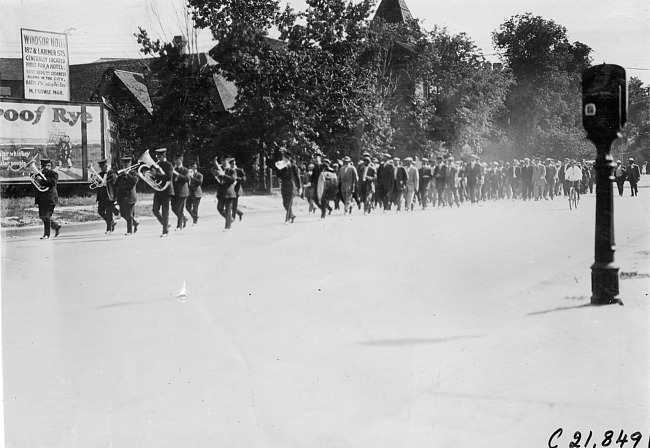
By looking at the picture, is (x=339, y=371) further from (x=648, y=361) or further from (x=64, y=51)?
(x=64, y=51)

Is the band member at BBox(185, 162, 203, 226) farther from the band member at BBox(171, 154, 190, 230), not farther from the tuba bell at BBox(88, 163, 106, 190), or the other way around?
the tuba bell at BBox(88, 163, 106, 190)

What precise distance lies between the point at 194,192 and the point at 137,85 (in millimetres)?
2240

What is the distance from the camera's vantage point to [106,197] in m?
7.76

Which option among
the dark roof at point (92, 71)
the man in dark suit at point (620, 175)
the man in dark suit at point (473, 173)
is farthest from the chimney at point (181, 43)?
the man in dark suit at point (620, 175)

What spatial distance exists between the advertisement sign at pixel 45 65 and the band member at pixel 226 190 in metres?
1.66

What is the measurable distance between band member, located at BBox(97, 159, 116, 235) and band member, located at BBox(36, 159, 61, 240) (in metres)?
0.50

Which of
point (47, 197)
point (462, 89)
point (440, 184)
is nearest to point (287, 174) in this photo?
point (462, 89)

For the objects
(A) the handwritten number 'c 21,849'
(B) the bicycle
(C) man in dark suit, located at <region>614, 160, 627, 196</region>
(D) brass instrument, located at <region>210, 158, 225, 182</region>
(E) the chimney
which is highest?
(E) the chimney

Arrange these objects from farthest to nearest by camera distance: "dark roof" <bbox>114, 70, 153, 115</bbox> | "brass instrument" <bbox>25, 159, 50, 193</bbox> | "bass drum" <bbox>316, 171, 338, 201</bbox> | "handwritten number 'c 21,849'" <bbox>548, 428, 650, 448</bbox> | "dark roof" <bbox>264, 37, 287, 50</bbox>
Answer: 1. "bass drum" <bbox>316, 171, 338, 201</bbox>
2. "dark roof" <bbox>264, 37, 287, 50</bbox>
3. "dark roof" <bbox>114, 70, 153, 115</bbox>
4. "brass instrument" <bbox>25, 159, 50, 193</bbox>
5. "handwritten number 'c 21,849'" <bbox>548, 428, 650, 448</bbox>

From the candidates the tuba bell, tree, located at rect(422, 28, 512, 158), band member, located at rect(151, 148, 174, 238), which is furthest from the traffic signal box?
the tuba bell

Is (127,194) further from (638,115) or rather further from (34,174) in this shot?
(638,115)

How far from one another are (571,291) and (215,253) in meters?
4.15

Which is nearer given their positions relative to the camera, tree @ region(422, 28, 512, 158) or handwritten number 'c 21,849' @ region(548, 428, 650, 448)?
handwritten number 'c 21,849' @ region(548, 428, 650, 448)

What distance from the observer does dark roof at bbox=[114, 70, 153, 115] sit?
672 cm
